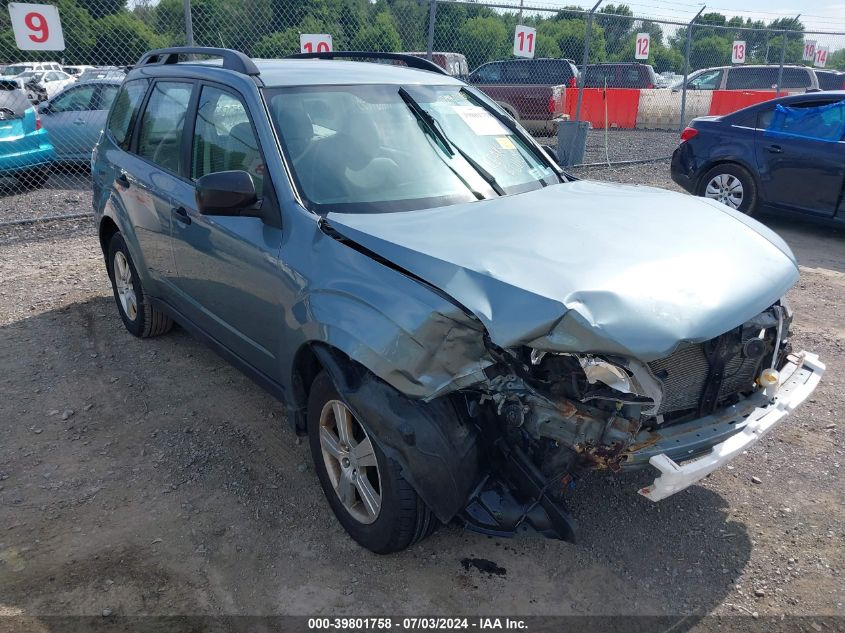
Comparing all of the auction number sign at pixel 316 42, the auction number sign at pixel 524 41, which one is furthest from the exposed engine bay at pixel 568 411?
the auction number sign at pixel 524 41

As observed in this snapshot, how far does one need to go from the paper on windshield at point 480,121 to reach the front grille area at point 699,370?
1.87m

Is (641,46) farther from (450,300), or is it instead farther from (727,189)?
(450,300)

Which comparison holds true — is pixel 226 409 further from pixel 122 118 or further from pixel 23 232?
pixel 23 232

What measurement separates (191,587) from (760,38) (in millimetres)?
24688

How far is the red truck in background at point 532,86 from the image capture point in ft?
57.1

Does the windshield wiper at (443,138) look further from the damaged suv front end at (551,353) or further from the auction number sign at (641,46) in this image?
the auction number sign at (641,46)

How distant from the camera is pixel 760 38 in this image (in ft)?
71.5

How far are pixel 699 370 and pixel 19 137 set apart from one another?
10.1 meters

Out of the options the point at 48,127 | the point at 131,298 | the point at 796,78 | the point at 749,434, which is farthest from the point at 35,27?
the point at 796,78

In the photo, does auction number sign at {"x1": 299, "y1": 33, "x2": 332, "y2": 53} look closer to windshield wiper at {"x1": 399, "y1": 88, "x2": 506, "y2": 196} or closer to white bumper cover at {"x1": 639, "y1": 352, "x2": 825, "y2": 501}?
windshield wiper at {"x1": 399, "y1": 88, "x2": 506, "y2": 196}

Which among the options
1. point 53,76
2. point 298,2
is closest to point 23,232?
point 298,2

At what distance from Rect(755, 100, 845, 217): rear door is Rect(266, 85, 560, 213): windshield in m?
5.28

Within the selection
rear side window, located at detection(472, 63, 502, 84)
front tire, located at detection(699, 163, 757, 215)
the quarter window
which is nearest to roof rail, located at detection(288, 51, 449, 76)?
the quarter window

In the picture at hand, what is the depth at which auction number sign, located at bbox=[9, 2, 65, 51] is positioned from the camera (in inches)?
307
